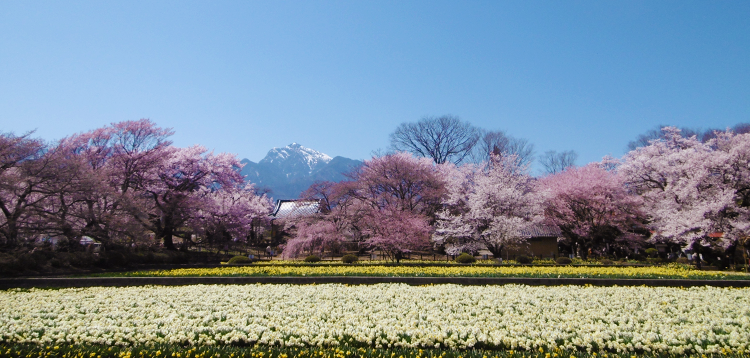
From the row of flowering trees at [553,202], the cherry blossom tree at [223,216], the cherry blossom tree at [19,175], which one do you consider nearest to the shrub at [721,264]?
the row of flowering trees at [553,202]

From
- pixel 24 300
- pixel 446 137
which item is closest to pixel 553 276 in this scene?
pixel 24 300

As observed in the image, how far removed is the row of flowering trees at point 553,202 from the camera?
72.7 feet

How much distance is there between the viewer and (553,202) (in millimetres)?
32375

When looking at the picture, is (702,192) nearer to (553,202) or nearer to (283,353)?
(553,202)

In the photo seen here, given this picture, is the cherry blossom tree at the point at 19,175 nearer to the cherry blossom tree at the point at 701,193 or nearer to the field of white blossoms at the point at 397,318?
the field of white blossoms at the point at 397,318

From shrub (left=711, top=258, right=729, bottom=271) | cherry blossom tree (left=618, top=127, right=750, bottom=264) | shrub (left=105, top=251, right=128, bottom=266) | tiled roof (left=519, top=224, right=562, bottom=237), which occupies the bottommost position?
shrub (left=105, top=251, right=128, bottom=266)

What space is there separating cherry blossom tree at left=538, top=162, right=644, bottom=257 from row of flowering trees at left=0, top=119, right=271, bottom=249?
2565cm

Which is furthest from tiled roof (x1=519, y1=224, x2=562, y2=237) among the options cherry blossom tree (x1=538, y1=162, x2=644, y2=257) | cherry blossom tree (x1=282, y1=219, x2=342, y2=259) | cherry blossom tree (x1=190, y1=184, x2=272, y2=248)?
cherry blossom tree (x1=190, y1=184, x2=272, y2=248)

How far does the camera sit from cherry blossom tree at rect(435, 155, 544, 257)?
89.8 ft

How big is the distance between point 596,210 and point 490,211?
8.51 metres

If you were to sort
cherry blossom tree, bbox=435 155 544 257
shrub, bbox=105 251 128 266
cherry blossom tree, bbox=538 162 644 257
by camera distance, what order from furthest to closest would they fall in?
cherry blossom tree, bbox=538 162 644 257
cherry blossom tree, bbox=435 155 544 257
shrub, bbox=105 251 128 266

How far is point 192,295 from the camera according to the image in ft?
35.5

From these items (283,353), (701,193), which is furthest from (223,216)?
(701,193)

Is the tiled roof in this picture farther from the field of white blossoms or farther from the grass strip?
the grass strip
